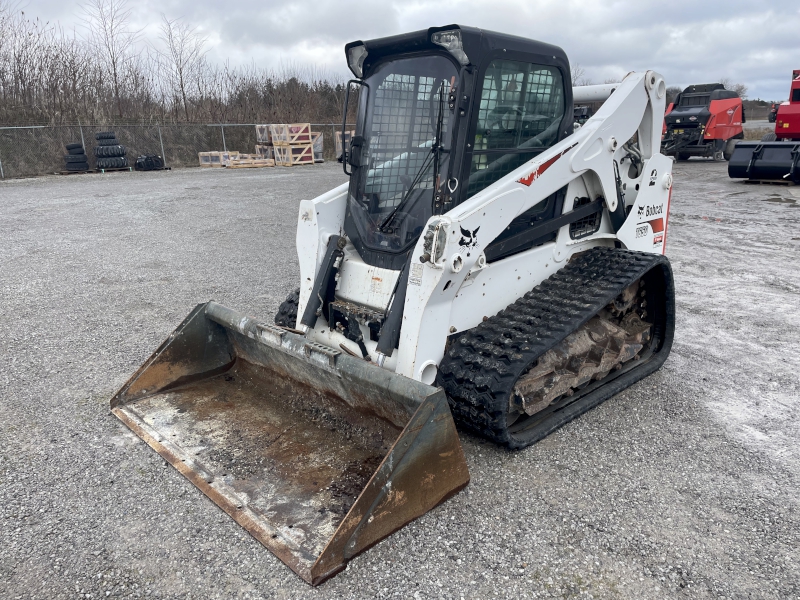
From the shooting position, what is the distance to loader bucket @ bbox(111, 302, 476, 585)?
8.90 ft

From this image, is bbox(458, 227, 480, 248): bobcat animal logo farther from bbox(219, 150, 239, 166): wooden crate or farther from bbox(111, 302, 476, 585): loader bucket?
bbox(219, 150, 239, 166): wooden crate

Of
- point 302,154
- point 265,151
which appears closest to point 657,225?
point 302,154

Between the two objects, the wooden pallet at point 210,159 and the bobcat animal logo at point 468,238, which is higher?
the bobcat animal logo at point 468,238

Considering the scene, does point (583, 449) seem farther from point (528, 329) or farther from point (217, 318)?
point (217, 318)

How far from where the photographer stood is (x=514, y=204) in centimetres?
361

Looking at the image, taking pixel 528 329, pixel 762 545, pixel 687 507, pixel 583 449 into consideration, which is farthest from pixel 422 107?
pixel 762 545

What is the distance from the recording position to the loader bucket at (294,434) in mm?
2713

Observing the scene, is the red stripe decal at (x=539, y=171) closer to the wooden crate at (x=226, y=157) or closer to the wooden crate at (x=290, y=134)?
the wooden crate at (x=290, y=134)

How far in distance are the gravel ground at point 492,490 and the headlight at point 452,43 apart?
2.18 meters

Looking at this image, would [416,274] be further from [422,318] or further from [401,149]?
[401,149]

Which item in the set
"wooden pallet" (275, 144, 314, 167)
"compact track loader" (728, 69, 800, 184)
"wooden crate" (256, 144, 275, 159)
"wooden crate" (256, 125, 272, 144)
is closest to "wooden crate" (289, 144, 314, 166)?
"wooden pallet" (275, 144, 314, 167)

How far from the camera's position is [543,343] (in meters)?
3.44

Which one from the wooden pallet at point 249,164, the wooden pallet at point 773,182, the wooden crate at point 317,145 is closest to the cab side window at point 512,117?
the wooden pallet at point 773,182

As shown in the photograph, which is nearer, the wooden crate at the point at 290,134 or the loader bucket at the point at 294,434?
the loader bucket at the point at 294,434
